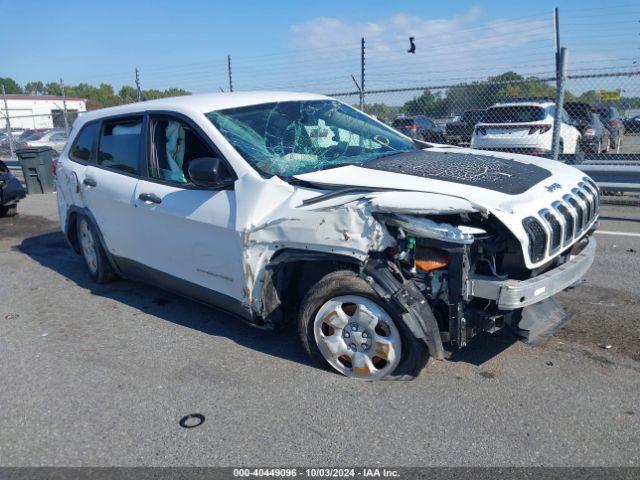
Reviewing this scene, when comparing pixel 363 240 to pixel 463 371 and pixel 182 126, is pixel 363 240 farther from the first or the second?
pixel 182 126

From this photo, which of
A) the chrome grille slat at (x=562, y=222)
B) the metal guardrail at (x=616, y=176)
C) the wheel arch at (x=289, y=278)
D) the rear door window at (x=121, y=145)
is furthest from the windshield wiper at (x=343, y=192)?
the metal guardrail at (x=616, y=176)

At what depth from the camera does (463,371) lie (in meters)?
3.67

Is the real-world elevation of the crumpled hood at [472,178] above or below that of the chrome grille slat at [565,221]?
above

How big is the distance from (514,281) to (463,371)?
803mm

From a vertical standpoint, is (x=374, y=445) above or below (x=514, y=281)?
below

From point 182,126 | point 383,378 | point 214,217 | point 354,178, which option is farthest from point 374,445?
point 182,126

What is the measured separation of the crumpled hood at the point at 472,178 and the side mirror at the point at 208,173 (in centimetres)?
54

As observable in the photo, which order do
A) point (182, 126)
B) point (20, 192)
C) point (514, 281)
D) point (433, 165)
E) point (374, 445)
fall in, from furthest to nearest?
point (20, 192)
point (182, 126)
point (433, 165)
point (514, 281)
point (374, 445)

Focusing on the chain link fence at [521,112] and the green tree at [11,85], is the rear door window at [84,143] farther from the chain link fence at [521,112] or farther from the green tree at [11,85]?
the green tree at [11,85]

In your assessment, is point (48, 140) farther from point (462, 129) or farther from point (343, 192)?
point (343, 192)

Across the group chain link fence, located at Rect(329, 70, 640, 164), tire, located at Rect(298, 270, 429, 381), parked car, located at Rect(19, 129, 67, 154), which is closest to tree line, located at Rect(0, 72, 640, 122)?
chain link fence, located at Rect(329, 70, 640, 164)

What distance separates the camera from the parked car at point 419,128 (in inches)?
575

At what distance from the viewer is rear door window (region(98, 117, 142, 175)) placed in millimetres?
4887

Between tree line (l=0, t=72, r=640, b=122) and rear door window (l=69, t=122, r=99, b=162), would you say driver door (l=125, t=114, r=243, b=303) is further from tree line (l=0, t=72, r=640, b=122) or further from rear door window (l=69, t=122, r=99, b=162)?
tree line (l=0, t=72, r=640, b=122)
